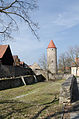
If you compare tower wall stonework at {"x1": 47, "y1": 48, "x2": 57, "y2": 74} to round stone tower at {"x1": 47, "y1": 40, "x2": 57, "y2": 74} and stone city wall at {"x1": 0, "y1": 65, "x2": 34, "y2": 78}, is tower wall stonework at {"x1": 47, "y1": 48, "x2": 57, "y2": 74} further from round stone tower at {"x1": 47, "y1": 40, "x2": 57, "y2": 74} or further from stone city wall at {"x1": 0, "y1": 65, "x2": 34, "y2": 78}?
stone city wall at {"x1": 0, "y1": 65, "x2": 34, "y2": 78}

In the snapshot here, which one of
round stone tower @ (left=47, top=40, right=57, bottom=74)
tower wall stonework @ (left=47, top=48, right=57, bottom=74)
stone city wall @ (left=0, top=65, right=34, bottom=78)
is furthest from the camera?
round stone tower @ (left=47, top=40, right=57, bottom=74)

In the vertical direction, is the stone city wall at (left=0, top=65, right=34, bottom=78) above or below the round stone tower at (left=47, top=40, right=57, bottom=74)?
below

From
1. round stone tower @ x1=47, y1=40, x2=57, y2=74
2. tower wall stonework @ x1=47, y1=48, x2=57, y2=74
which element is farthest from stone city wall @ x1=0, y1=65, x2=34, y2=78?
round stone tower @ x1=47, y1=40, x2=57, y2=74

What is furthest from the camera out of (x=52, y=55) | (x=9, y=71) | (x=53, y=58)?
(x=52, y=55)

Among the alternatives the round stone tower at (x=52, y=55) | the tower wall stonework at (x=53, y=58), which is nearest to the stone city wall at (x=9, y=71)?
the tower wall stonework at (x=53, y=58)

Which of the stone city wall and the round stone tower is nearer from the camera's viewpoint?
the stone city wall

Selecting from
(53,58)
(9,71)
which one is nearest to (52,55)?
(53,58)

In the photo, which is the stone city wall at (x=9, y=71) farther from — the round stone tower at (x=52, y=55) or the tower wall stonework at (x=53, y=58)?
the round stone tower at (x=52, y=55)

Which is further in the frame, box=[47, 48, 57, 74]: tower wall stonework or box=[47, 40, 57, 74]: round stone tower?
box=[47, 40, 57, 74]: round stone tower

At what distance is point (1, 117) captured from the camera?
18.9 ft

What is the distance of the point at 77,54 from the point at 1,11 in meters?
43.0

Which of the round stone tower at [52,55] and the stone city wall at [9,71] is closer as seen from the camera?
the stone city wall at [9,71]

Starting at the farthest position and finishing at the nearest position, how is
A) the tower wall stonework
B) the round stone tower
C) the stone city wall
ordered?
the round stone tower
the tower wall stonework
the stone city wall

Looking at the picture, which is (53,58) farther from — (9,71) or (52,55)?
(9,71)
